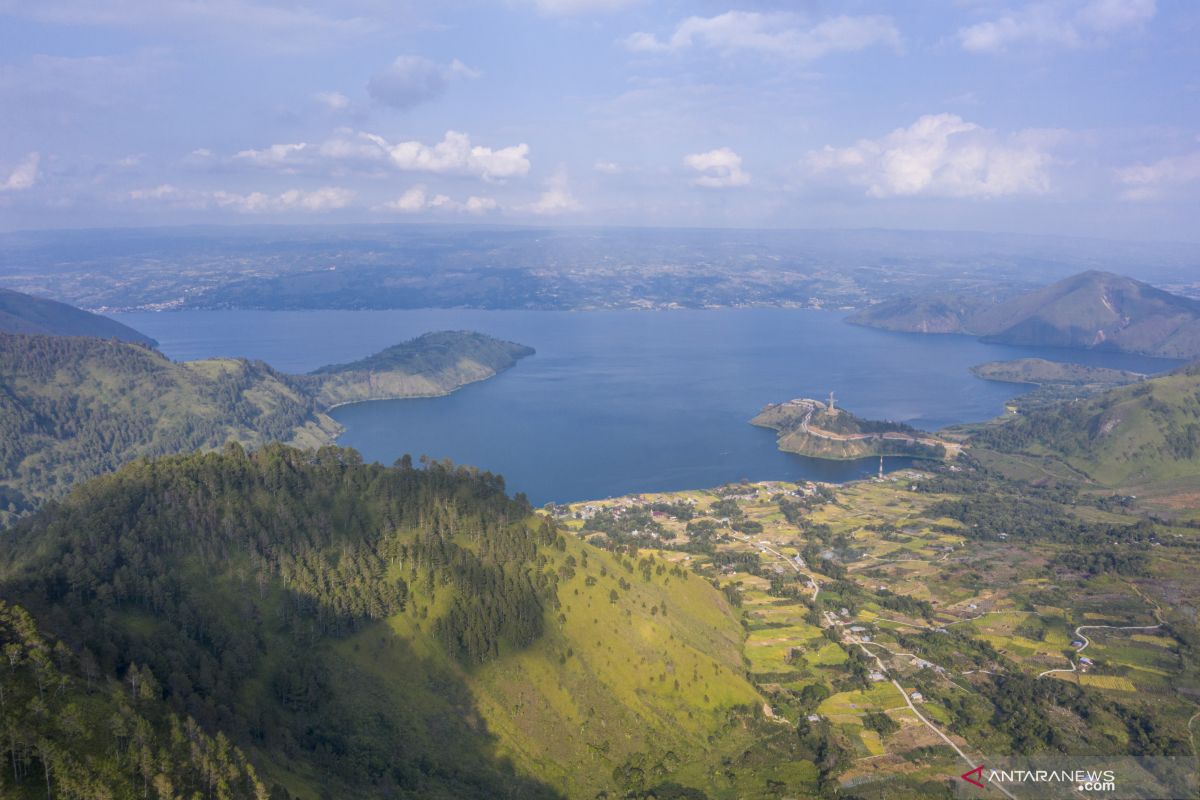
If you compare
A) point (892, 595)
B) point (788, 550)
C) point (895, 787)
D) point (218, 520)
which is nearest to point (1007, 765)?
point (895, 787)

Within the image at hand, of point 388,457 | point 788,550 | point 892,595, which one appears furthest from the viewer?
point 388,457

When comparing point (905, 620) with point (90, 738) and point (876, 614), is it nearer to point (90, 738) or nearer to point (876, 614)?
point (876, 614)

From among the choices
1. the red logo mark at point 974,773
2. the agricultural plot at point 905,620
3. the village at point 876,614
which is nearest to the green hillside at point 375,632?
the village at point 876,614

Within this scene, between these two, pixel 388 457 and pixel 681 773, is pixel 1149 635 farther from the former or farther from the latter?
pixel 388 457

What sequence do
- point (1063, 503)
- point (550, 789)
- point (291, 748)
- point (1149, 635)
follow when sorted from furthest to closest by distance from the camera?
1. point (1063, 503)
2. point (1149, 635)
3. point (550, 789)
4. point (291, 748)

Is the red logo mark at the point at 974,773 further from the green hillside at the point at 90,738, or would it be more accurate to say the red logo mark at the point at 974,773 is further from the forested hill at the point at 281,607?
the green hillside at the point at 90,738

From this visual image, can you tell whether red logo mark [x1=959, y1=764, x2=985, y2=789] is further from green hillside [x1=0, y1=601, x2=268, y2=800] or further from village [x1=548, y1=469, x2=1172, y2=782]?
green hillside [x1=0, y1=601, x2=268, y2=800]

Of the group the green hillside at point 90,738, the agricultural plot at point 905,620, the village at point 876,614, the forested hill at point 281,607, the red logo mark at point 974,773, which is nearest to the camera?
the green hillside at point 90,738

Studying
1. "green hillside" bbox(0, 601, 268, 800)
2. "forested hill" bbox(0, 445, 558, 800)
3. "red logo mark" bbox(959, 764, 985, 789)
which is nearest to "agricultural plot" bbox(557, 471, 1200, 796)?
"red logo mark" bbox(959, 764, 985, 789)

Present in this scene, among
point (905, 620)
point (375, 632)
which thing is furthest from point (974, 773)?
point (375, 632)
